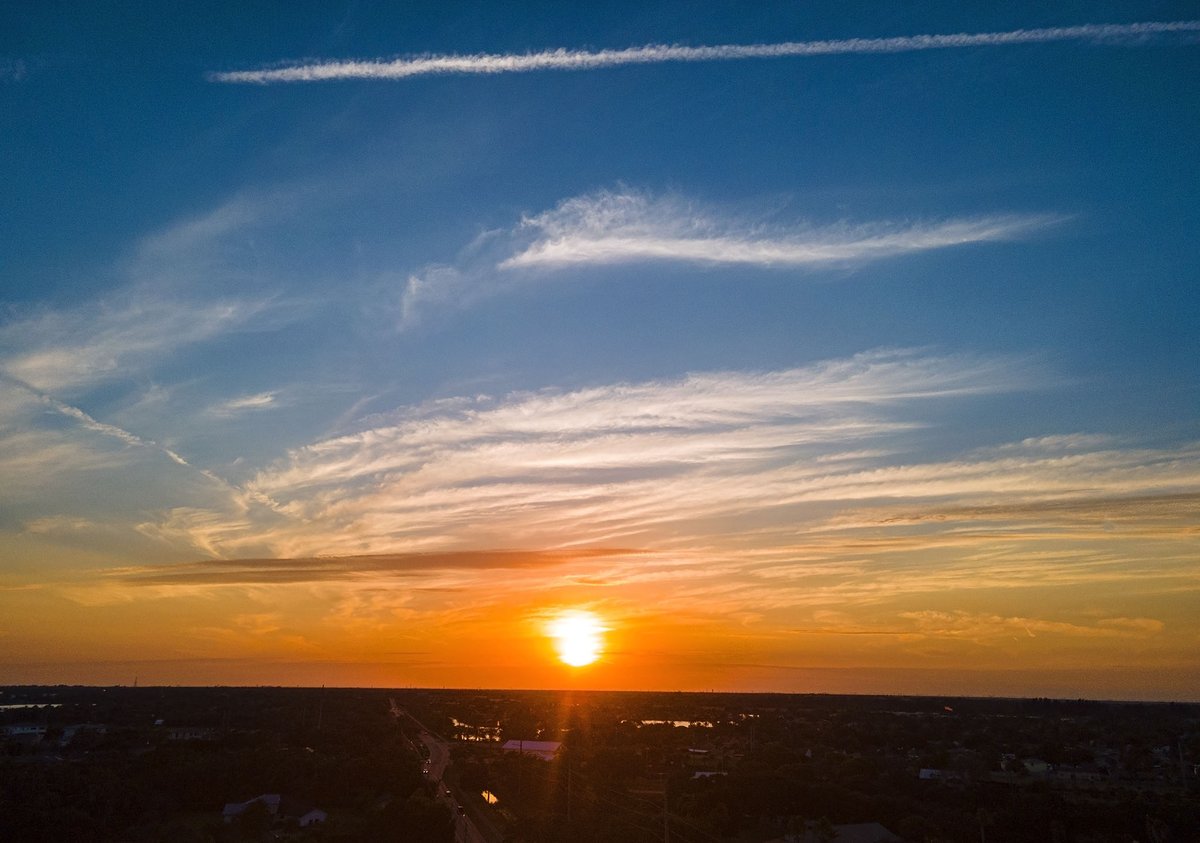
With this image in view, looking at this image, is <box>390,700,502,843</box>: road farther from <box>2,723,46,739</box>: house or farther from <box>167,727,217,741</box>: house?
<box>2,723,46,739</box>: house

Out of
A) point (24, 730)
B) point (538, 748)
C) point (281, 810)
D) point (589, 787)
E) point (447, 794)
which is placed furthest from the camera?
point (24, 730)

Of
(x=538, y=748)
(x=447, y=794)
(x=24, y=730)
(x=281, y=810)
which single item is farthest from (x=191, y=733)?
(x=281, y=810)

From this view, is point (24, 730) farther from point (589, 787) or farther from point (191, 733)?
point (589, 787)

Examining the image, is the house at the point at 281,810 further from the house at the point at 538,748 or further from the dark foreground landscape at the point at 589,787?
the house at the point at 538,748

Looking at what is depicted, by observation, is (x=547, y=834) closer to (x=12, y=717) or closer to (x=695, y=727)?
(x=695, y=727)

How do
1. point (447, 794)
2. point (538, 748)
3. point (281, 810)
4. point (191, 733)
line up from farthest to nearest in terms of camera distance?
point (191, 733) < point (538, 748) < point (447, 794) < point (281, 810)

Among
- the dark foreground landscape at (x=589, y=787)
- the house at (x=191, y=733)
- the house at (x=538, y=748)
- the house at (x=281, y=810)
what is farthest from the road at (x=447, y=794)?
the house at (x=191, y=733)

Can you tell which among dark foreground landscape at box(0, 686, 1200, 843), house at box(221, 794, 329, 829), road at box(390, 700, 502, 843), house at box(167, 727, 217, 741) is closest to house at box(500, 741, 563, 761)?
dark foreground landscape at box(0, 686, 1200, 843)
